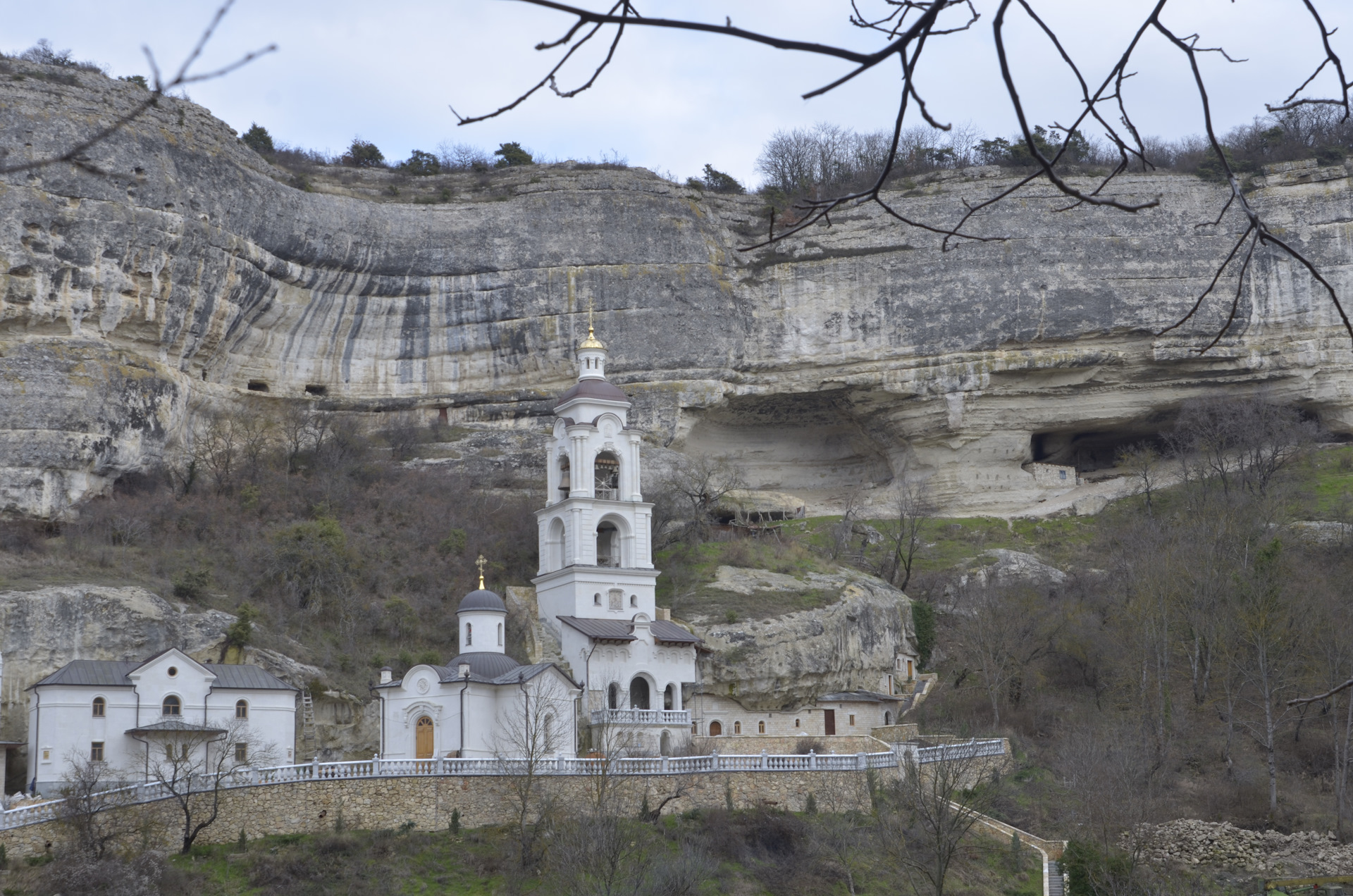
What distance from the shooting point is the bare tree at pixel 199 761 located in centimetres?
2478

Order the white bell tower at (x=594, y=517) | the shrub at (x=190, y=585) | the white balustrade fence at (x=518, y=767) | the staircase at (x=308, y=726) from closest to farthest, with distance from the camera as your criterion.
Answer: the white balustrade fence at (x=518, y=767) → the staircase at (x=308, y=726) → the shrub at (x=190, y=585) → the white bell tower at (x=594, y=517)

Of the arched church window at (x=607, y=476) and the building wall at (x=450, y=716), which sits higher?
the arched church window at (x=607, y=476)

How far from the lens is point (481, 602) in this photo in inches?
1275

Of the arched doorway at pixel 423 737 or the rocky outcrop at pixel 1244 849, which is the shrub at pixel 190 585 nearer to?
the arched doorway at pixel 423 737

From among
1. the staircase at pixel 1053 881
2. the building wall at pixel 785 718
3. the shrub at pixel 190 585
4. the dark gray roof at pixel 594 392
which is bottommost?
the staircase at pixel 1053 881

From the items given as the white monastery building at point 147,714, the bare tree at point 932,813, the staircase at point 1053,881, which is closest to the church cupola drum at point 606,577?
the bare tree at point 932,813

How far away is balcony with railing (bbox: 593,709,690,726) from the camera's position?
104 ft

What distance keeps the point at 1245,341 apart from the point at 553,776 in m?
34.2

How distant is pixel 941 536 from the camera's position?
161 ft

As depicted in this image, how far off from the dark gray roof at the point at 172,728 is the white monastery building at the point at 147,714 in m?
0.02

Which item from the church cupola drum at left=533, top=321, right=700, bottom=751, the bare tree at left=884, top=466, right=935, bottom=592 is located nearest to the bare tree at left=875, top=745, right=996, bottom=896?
the church cupola drum at left=533, top=321, right=700, bottom=751

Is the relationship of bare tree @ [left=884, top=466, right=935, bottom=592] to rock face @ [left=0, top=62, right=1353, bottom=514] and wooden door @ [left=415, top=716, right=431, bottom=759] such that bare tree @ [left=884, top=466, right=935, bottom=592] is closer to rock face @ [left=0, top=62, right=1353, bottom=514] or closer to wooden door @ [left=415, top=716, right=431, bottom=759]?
rock face @ [left=0, top=62, right=1353, bottom=514]

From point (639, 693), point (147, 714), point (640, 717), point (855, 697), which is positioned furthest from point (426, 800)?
point (855, 697)

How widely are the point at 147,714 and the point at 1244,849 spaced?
71.0 feet
